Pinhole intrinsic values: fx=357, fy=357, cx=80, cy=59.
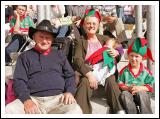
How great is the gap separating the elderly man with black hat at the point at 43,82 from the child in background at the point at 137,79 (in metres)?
0.49

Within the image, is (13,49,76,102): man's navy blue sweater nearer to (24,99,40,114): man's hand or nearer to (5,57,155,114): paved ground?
(24,99,40,114): man's hand

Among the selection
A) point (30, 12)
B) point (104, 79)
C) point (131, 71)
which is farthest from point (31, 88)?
point (30, 12)

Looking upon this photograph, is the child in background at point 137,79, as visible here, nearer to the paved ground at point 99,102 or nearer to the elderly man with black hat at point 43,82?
the paved ground at point 99,102

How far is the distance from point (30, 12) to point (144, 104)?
2.42 metres

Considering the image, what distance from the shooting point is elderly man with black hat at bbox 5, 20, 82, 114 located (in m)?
3.04

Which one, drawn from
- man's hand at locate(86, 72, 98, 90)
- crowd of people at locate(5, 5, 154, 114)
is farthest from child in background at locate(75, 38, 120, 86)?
man's hand at locate(86, 72, 98, 90)

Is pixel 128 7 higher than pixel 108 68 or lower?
higher

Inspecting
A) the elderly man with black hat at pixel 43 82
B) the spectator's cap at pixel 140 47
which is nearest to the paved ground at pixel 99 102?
the elderly man with black hat at pixel 43 82

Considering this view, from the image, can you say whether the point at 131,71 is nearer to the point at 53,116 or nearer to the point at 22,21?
the point at 53,116

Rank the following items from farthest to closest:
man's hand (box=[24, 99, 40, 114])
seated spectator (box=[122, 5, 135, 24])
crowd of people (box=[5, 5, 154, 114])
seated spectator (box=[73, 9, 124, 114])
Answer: seated spectator (box=[122, 5, 135, 24]), seated spectator (box=[73, 9, 124, 114]), crowd of people (box=[5, 5, 154, 114]), man's hand (box=[24, 99, 40, 114])

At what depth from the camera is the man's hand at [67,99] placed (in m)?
3.05

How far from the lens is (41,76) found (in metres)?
3.13

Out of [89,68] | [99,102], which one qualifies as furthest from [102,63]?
[99,102]

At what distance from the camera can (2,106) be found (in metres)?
3.16
